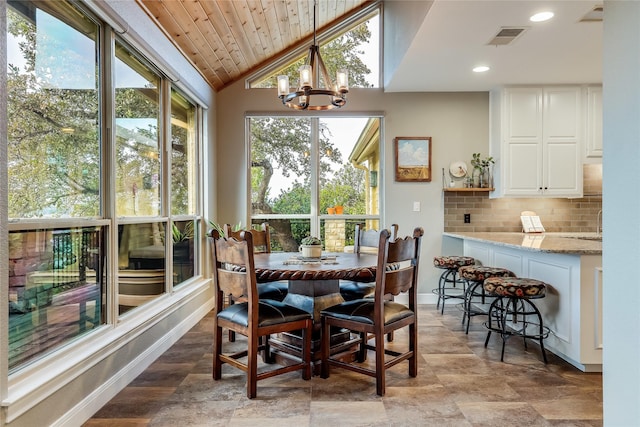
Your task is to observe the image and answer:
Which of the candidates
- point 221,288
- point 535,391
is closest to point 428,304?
point 535,391

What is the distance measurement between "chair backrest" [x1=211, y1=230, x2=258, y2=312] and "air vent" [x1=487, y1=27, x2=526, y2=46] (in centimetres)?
246

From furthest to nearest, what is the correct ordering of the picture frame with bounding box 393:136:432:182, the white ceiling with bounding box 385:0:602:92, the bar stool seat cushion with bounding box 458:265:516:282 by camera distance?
the picture frame with bounding box 393:136:432:182 → the bar stool seat cushion with bounding box 458:265:516:282 → the white ceiling with bounding box 385:0:602:92

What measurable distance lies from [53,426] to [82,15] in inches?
83.9

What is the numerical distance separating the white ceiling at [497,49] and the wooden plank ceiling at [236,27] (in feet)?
3.84

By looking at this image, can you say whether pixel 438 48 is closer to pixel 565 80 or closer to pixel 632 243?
pixel 565 80

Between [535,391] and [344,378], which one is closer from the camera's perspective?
[535,391]

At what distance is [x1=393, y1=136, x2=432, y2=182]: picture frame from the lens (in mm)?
4820

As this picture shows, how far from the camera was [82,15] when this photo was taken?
2273 millimetres

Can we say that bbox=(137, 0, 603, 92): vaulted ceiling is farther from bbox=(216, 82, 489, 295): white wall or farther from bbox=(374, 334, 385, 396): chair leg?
bbox=(374, 334, 385, 396): chair leg

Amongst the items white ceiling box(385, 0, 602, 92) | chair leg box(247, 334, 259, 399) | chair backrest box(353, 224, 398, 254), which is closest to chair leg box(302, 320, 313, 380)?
chair leg box(247, 334, 259, 399)

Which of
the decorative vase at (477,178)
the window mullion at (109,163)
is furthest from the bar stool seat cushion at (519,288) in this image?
the window mullion at (109,163)

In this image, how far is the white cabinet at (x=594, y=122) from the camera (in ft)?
14.5

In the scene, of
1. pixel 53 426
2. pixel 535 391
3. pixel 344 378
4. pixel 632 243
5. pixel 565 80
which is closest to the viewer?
pixel 632 243

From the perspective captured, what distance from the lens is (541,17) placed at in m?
2.82
